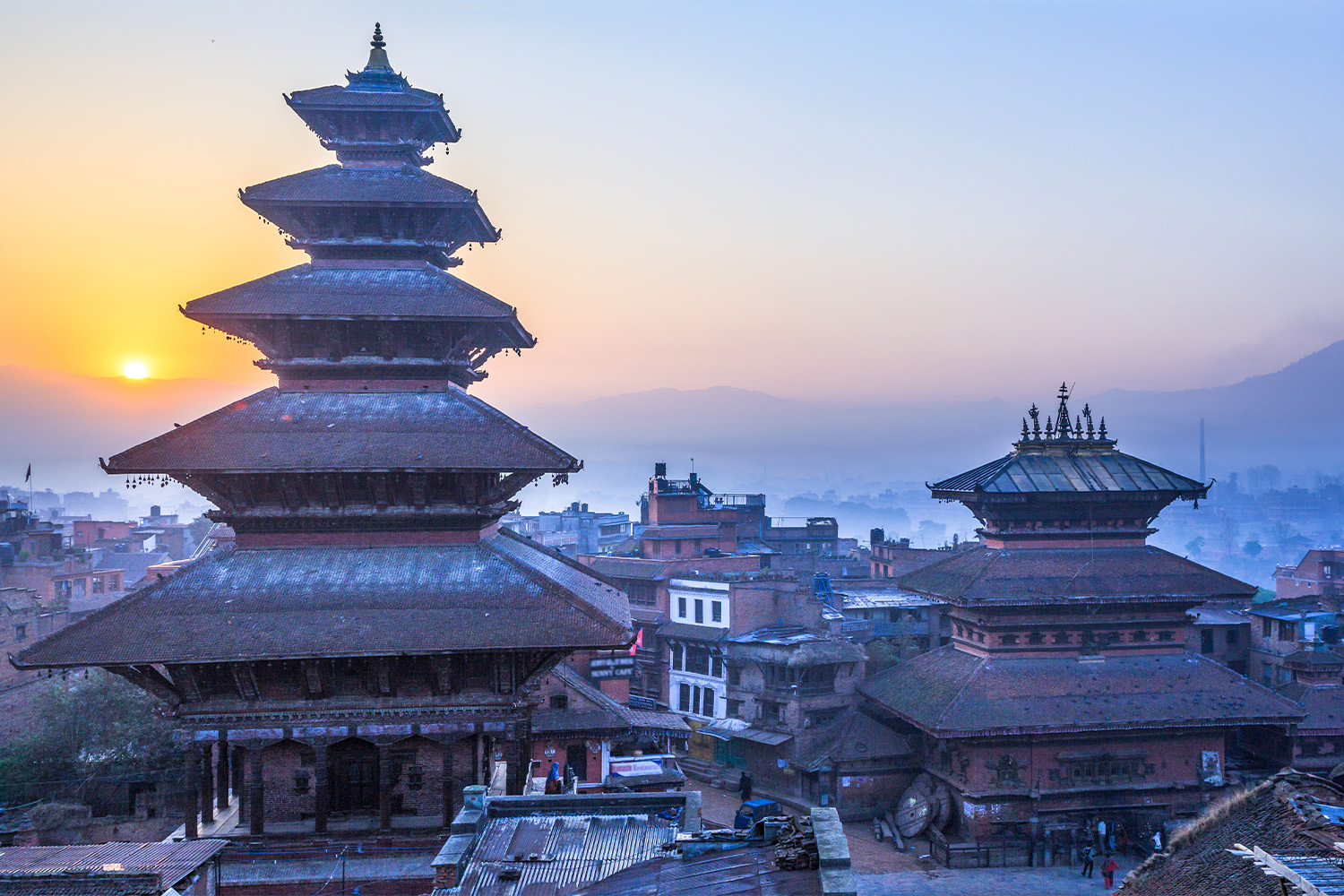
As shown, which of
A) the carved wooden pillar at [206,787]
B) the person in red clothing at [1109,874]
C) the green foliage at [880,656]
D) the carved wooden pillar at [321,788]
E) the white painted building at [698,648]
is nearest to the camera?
the carved wooden pillar at [321,788]

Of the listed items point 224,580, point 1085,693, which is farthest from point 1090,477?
point 224,580

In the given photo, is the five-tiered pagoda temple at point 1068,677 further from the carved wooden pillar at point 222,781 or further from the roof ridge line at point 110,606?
the roof ridge line at point 110,606

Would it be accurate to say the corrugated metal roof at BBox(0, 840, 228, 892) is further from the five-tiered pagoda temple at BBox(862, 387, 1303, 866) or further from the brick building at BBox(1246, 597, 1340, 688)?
the brick building at BBox(1246, 597, 1340, 688)

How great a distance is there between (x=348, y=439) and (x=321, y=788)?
738cm

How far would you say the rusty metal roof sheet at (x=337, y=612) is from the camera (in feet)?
59.3

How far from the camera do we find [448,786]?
771 inches

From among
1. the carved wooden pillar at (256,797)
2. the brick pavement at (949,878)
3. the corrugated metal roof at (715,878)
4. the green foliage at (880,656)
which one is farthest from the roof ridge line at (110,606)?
the green foliage at (880,656)

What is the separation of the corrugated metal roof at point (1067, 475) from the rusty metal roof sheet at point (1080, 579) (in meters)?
2.53

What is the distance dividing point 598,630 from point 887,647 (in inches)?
1533

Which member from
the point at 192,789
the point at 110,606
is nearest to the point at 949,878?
the point at 192,789

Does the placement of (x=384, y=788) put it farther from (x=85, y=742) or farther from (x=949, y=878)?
(x=949, y=878)

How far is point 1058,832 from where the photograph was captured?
1288 inches

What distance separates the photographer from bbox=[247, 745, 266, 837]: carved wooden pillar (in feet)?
63.0

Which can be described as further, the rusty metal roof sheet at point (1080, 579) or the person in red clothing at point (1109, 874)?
the rusty metal roof sheet at point (1080, 579)
